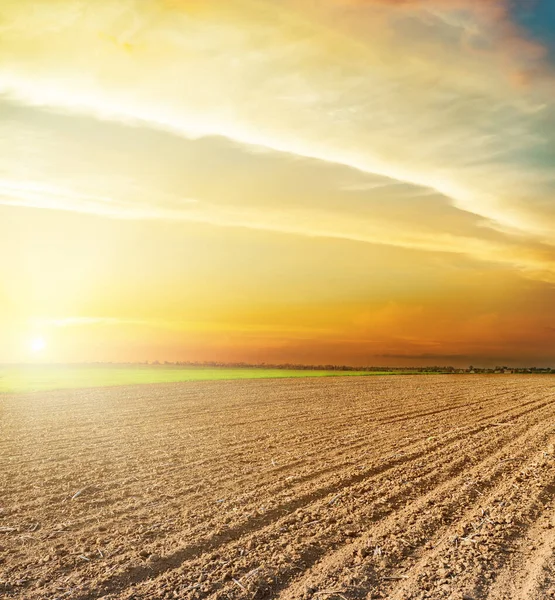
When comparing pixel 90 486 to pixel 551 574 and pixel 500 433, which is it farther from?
pixel 500 433

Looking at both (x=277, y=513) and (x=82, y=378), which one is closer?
(x=277, y=513)

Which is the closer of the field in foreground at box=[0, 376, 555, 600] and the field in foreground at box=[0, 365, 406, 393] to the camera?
the field in foreground at box=[0, 376, 555, 600]

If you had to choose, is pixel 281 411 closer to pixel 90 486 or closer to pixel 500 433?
pixel 500 433

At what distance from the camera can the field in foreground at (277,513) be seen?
654cm

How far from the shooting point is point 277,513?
8969mm

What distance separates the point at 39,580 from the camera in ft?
21.8

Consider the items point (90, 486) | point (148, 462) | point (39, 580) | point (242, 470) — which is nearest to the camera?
point (39, 580)

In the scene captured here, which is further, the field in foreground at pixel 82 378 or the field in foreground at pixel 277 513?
the field in foreground at pixel 82 378

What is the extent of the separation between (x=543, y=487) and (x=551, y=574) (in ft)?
15.7

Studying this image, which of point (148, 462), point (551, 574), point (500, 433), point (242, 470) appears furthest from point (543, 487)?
point (148, 462)

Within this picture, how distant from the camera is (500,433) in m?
18.3

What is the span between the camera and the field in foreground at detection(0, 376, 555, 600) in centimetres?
654

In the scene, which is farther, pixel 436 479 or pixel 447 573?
pixel 436 479

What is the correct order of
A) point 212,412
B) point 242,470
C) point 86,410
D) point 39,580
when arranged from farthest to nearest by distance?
point 86,410 < point 212,412 < point 242,470 < point 39,580
